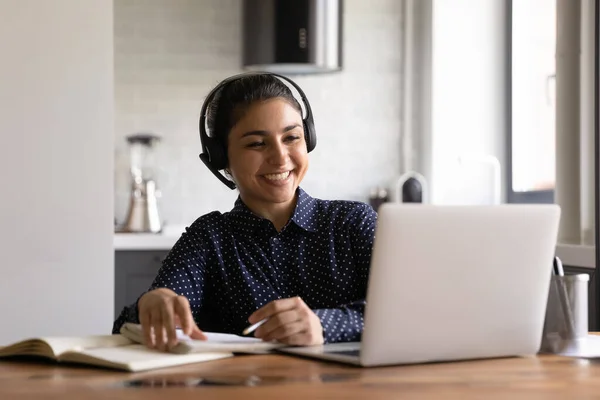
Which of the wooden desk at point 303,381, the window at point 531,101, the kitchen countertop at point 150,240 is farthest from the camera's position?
the window at point 531,101

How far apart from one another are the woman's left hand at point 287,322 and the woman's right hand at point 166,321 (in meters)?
0.09

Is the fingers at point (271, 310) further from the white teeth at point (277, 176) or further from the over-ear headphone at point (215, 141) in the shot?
the over-ear headphone at point (215, 141)

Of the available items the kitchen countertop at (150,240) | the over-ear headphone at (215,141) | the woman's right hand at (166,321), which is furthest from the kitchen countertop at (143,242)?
the woman's right hand at (166,321)

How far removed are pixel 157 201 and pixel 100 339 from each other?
114 inches

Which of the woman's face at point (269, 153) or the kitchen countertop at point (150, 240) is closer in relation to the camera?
the woman's face at point (269, 153)

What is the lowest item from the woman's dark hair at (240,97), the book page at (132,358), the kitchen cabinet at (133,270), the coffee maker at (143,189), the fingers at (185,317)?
the kitchen cabinet at (133,270)

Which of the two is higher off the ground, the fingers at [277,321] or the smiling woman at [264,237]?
the smiling woman at [264,237]

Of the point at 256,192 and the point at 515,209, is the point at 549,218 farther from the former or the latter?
the point at 256,192

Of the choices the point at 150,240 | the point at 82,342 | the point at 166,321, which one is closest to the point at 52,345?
the point at 82,342

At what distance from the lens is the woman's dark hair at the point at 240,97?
6.56 feet

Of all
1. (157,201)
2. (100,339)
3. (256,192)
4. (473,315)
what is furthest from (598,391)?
(157,201)

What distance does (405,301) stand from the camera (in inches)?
52.3

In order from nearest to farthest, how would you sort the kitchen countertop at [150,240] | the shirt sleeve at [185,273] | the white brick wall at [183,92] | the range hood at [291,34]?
the shirt sleeve at [185,273], the kitchen countertop at [150,240], the range hood at [291,34], the white brick wall at [183,92]

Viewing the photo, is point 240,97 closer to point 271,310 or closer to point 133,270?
point 271,310
